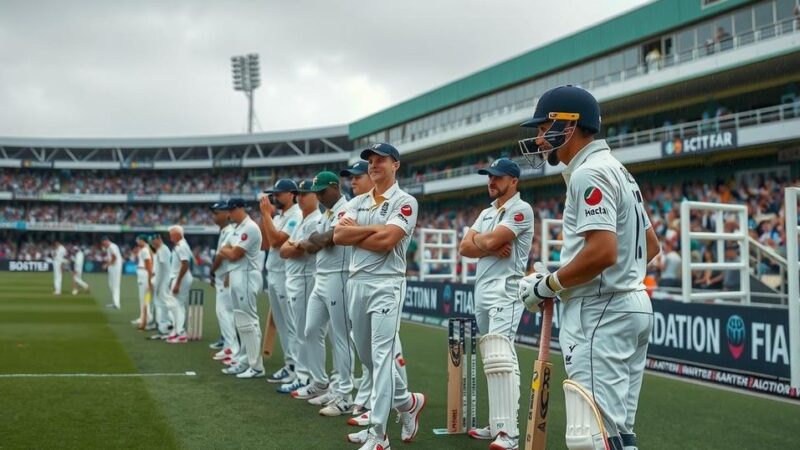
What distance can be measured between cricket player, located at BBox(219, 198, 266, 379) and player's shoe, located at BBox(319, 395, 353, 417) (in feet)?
7.81

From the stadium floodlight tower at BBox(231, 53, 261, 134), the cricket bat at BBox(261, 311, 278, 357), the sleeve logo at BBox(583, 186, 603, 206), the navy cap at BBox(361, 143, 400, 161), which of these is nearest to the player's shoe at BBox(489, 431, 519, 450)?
the navy cap at BBox(361, 143, 400, 161)

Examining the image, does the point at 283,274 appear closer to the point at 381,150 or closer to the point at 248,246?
the point at 248,246

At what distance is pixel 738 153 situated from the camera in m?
23.4

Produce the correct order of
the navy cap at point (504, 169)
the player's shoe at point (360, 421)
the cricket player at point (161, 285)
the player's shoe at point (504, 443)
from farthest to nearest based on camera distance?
the cricket player at point (161, 285) → the player's shoe at point (360, 421) → the navy cap at point (504, 169) → the player's shoe at point (504, 443)

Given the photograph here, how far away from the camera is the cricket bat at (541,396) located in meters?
3.31

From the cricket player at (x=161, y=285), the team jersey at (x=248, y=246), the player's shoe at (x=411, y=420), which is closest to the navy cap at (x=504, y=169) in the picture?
the player's shoe at (x=411, y=420)

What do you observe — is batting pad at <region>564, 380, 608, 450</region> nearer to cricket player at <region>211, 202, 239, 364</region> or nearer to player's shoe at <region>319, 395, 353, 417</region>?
player's shoe at <region>319, 395, 353, 417</region>

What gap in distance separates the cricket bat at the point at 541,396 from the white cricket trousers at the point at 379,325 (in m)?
1.95

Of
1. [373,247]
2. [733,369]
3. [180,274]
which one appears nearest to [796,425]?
[733,369]

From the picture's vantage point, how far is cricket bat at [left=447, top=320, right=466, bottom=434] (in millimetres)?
5934

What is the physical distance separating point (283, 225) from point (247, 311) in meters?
1.29

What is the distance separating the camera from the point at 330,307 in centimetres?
673

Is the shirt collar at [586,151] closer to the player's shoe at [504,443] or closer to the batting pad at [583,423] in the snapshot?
the batting pad at [583,423]

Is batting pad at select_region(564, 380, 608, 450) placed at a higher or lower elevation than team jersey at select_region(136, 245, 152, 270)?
lower
